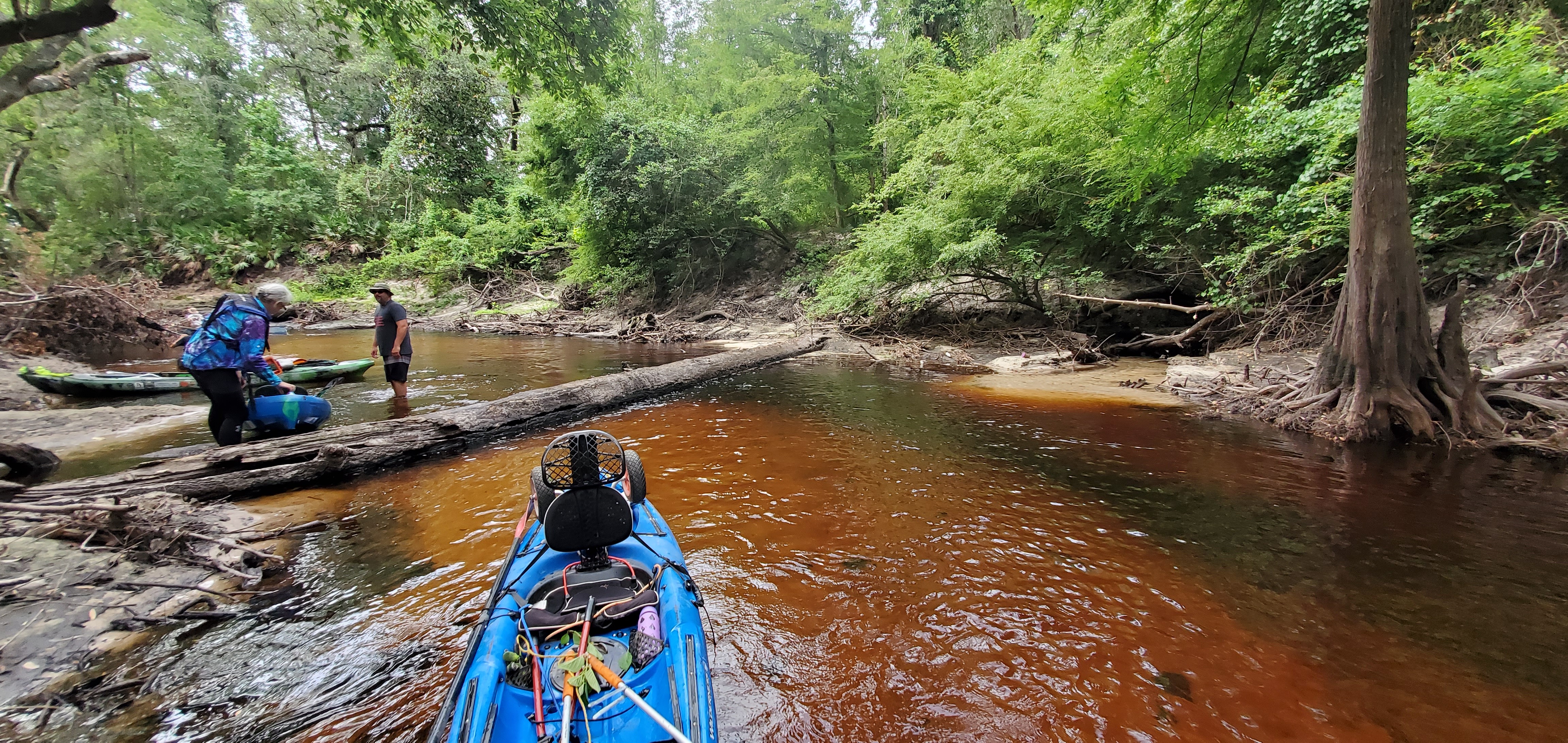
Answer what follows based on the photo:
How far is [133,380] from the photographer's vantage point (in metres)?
8.09

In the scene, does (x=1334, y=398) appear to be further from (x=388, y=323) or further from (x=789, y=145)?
(x=789, y=145)

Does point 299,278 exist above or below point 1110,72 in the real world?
below

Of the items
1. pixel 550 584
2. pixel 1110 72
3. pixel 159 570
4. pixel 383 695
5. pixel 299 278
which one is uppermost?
pixel 1110 72

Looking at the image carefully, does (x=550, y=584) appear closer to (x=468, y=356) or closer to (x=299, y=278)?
(x=468, y=356)

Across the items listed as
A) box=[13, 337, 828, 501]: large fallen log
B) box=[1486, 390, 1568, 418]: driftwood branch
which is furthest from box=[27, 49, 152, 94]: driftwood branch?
box=[1486, 390, 1568, 418]: driftwood branch

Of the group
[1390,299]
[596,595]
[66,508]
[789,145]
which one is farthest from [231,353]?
[789,145]

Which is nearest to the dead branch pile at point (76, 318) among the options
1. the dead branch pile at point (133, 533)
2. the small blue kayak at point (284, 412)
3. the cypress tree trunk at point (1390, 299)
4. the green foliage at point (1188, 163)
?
the small blue kayak at point (284, 412)

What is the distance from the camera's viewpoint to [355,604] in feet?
10.7

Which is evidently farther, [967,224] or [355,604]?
[967,224]

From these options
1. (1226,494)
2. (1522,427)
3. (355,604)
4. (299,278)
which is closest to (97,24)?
(355,604)

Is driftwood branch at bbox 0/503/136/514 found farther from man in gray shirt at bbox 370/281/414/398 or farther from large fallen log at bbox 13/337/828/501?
man in gray shirt at bbox 370/281/414/398

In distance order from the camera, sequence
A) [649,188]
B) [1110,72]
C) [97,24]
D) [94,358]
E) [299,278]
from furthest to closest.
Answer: [299,278] < [649,188] < [94,358] < [1110,72] < [97,24]

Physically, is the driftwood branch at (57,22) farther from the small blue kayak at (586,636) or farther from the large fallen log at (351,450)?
the small blue kayak at (586,636)

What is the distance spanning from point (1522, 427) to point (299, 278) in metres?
37.3
